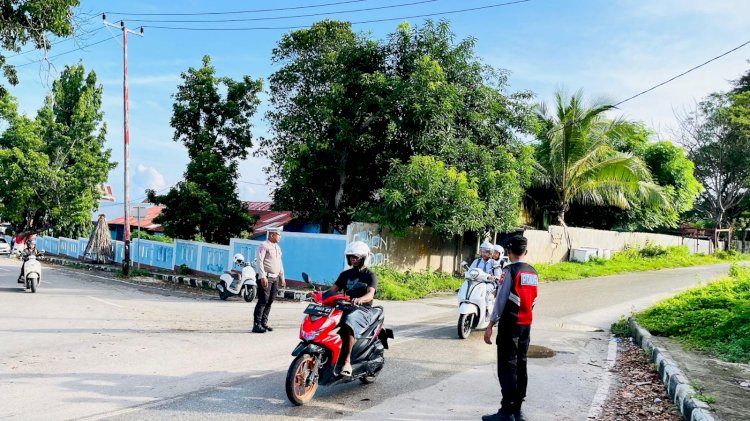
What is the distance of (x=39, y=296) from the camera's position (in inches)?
550

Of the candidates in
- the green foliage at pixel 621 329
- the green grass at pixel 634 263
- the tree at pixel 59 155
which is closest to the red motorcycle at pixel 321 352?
the green foliage at pixel 621 329

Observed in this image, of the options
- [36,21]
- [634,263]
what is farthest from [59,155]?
Answer: [634,263]

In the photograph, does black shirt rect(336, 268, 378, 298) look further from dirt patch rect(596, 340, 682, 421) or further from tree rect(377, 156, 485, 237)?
tree rect(377, 156, 485, 237)

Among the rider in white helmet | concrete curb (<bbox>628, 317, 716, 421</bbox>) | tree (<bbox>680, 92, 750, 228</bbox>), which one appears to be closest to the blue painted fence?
the rider in white helmet

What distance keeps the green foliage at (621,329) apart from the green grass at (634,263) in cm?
956

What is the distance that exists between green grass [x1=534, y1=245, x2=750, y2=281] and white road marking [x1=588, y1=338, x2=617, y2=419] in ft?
39.8

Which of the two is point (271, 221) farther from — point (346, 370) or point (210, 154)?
point (346, 370)

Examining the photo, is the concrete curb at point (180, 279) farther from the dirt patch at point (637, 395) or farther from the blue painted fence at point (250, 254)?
the dirt patch at point (637, 395)

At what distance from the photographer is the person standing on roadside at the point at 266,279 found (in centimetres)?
947

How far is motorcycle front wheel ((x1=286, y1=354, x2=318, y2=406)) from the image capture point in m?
5.26

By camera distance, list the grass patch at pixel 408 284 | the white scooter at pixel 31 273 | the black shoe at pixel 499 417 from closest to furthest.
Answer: the black shoe at pixel 499 417 < the white scooter at pixel 31 273 < the grass patch at pixel 408 284

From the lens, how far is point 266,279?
30.9 feet

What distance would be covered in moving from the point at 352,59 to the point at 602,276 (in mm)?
12870

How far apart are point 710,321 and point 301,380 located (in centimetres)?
773
